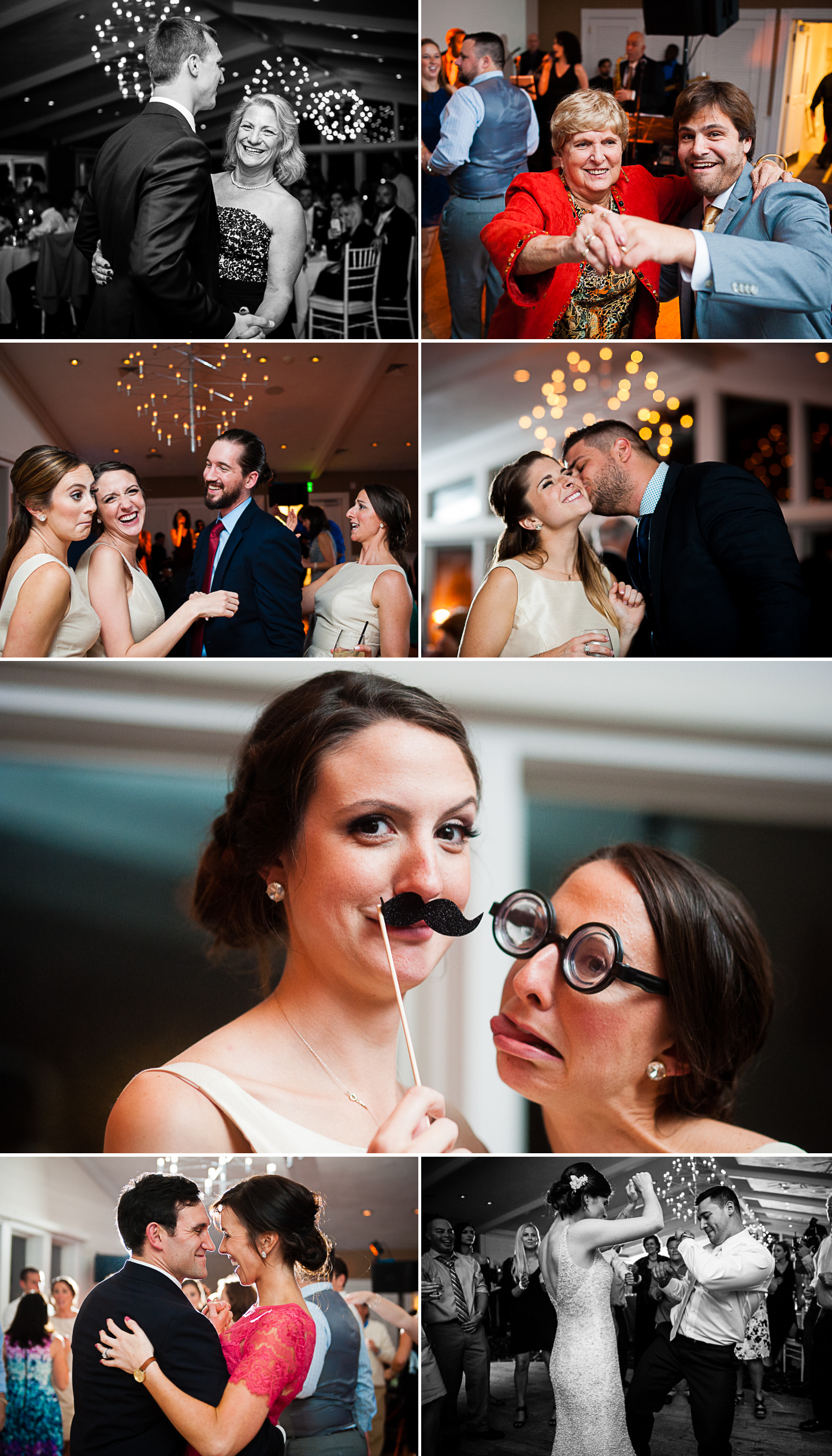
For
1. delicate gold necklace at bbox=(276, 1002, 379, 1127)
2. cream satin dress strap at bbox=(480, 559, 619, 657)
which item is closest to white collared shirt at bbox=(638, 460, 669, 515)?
cream satin dress strap at bbox=(480, 559, 619, 657)

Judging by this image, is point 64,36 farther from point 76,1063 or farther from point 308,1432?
point 308,1432

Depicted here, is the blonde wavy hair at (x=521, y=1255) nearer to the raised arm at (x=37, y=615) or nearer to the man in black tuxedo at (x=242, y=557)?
the man in black tuxedo at (x=242, y=557)

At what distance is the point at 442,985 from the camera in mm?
3096

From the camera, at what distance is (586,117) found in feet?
10.8

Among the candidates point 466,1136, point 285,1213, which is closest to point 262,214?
point 466,1136

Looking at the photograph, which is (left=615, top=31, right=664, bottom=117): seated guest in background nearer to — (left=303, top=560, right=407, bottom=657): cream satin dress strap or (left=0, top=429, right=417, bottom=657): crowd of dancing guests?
(left=0, top=429, right=417, bottom=657): crowd of dancing guests

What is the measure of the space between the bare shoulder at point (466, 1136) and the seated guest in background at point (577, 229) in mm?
2166

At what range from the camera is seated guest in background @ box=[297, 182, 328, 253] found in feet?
11.1

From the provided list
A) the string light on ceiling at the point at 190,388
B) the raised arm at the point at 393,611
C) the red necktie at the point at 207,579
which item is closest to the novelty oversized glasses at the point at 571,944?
the raised arm at the point at 393,611

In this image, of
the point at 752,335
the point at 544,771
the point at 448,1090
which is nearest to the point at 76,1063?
the point at 448,1090

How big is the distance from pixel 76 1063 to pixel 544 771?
1.48 m

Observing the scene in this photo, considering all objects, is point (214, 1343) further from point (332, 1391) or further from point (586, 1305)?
point (586, 1305)

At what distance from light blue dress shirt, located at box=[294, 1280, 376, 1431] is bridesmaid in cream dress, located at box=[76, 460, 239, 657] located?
1768 millimetres

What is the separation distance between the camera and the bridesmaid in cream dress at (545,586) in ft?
10.7
